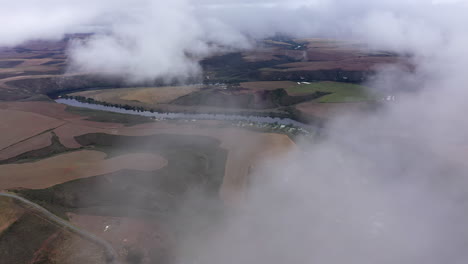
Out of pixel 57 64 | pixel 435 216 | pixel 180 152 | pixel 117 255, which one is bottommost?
pixel 117 255

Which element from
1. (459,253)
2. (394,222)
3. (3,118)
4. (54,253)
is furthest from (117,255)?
(3,118)

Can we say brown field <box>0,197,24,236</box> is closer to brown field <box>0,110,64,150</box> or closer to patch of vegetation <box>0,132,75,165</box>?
patch of vegetation <box>0,132,75,165</box>

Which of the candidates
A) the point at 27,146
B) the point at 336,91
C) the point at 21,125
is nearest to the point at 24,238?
the point at 27,146

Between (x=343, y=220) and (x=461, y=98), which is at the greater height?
(x=461, y=98)

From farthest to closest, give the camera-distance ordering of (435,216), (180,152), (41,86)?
(41,86) → (180,152) → (435,216)

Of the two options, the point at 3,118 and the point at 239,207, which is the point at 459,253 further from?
the point at 3,118

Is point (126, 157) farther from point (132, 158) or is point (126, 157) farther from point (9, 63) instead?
point (9, 63)
